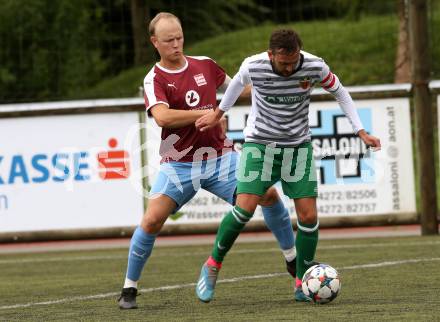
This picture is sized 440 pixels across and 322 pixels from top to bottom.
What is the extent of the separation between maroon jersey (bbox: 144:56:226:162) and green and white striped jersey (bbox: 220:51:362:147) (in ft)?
1.29

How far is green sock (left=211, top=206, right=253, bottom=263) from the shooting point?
7617mm

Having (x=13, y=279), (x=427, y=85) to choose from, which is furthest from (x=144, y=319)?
(x=427, y=85)

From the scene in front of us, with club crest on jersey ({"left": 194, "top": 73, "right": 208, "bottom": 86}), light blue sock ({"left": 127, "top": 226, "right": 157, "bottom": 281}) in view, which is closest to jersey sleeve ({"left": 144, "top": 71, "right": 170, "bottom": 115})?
club crest on jersey ({"left": 194, "top": 73, "right": 208, "bottom": 86})

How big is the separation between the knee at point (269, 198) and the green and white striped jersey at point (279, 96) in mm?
456

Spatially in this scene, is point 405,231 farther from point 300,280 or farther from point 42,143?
point 300,280

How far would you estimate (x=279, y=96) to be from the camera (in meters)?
7.48

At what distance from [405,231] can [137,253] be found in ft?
21.8

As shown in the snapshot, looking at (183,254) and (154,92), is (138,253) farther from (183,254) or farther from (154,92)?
(183,254)

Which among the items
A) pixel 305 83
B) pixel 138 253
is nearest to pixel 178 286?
pixel 138 253

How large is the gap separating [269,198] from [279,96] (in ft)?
2.67

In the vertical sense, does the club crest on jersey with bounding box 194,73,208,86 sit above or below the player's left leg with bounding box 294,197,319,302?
above

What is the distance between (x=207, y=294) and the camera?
7.63 m

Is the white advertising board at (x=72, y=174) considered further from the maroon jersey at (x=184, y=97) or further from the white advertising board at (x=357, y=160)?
the maroon jersey at (x=184, y=97)

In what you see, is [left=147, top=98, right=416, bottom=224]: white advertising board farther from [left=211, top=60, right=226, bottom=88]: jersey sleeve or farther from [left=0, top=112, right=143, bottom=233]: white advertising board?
[left=211, top=60, right=226, bottom=88]: jersey sleeve
